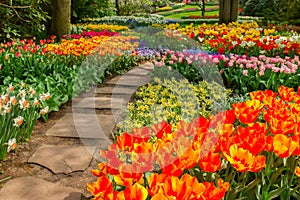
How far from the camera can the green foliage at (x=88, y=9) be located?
15.9m

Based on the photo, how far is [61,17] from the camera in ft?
27.5

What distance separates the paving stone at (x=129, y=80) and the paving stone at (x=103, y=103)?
636mm

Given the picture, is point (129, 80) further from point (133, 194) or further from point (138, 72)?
point (133, 194)

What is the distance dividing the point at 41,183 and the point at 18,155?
606 millimetres

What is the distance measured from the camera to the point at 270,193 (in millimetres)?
1572

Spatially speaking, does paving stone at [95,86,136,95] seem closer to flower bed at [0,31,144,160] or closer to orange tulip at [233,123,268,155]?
flower bed at [0,31,144,160]

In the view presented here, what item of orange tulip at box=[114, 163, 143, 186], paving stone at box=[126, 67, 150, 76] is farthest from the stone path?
orange tulip at box=[114, 163, 143, 186]

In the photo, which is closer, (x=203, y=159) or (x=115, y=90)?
(x=203, y=159)

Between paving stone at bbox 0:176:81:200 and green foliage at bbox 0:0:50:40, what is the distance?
605 centimetres

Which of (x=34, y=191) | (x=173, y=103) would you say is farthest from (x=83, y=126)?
(x=34, y=191)

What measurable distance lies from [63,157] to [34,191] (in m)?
0.61

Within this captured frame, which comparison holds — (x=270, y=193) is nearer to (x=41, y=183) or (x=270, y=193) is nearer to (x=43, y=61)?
(x=41, y=183)

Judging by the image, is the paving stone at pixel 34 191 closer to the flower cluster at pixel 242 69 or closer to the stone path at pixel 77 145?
the stone path at pixel 77 145

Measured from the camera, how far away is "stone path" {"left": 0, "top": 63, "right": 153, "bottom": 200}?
8.59 feet
